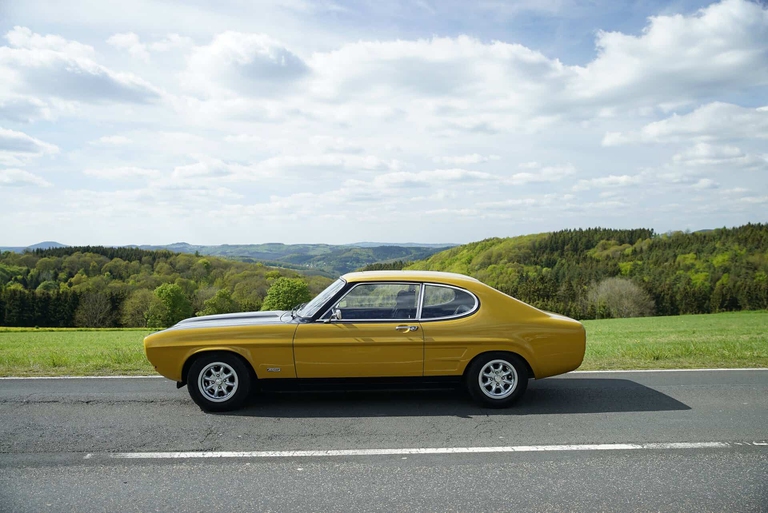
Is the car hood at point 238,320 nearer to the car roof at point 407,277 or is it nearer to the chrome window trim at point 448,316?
the car roof at point 407,277

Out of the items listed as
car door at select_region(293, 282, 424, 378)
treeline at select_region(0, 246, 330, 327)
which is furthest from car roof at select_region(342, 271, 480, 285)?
treeline at select_region(0, 246, 330, 327)

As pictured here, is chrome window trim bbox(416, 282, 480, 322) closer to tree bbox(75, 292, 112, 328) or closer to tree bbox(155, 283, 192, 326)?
tree bbox(155, 283, 192, 326)

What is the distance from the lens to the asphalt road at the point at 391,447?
3832 mm

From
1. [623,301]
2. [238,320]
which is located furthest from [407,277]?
[623,301]

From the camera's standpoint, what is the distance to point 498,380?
6203mm

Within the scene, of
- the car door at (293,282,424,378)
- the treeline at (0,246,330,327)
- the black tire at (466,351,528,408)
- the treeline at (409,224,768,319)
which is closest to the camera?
the car door at (293,282,424,378)

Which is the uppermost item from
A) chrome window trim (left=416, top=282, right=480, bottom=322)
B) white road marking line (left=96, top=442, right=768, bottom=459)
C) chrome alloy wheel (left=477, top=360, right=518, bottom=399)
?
chrome window trim (left=416, top=282, right=480, bottom=322)

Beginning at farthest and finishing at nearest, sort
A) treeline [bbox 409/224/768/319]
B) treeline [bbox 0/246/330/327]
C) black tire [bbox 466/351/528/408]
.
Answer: treeline [bbox 409/224/768/319], treeline [bbox 0/246/330/327], black tire [bbox 466/351/528/408]

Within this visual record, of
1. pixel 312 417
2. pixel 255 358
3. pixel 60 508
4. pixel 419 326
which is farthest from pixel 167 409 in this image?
pixel 419 326

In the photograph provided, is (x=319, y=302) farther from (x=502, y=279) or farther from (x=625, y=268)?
(x=625, y=268)

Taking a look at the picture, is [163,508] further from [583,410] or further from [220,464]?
A: [583,410]

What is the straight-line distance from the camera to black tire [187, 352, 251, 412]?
238 inches

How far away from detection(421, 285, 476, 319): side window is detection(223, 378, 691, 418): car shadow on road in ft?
3.20

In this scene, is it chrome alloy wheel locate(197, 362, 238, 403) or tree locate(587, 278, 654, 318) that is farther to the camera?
tree locate(587, 278, 654, 318)
